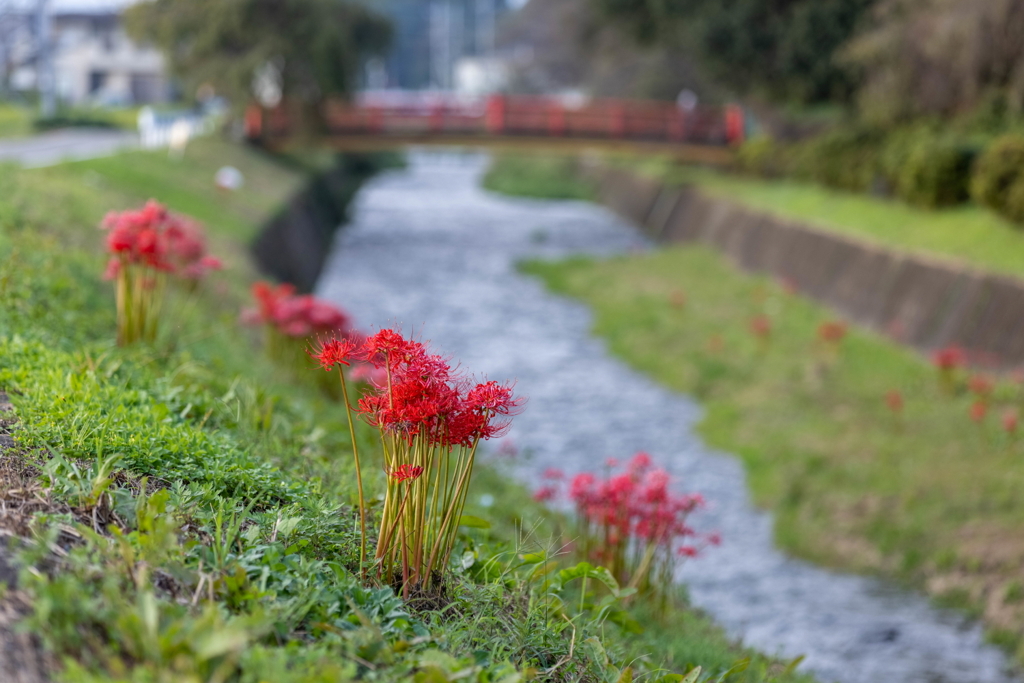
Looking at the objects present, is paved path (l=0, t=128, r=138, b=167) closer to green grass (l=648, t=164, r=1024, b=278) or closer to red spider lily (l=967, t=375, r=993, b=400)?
green grass (l=648, t=164, r=1024, b=278)

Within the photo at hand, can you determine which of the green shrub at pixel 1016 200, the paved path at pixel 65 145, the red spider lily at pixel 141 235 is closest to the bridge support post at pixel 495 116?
the paved path at pixel 65 145

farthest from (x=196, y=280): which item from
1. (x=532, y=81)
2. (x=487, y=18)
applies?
(x=487, y=18)

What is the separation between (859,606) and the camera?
7730mm

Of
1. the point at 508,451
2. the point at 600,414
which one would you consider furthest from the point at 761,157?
the point at 508,451

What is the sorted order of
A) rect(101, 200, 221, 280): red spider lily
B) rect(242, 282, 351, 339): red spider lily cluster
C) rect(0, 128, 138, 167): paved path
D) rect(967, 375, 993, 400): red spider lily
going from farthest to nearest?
rect(0, 128, 138, 167): paved path, rect(967, 375, 993, 400): red spider lily, rect(242, 282, 351, 339): red spider lily cluster, rect(101, 200, 221, 280): red spider lily

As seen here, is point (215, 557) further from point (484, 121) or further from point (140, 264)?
point (484, 121)

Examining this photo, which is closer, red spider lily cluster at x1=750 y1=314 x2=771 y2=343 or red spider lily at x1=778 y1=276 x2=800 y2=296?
red spider lily cluster at x1=750 y1=314 x2=771 y2=343

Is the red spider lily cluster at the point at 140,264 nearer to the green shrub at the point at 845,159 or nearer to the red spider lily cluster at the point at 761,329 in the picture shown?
the red spider lily cluster at the point at 761,329

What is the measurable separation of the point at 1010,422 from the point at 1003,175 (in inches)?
227

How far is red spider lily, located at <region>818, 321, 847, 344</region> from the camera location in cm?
1340

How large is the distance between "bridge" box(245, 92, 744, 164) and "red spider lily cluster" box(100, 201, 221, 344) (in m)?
21.2

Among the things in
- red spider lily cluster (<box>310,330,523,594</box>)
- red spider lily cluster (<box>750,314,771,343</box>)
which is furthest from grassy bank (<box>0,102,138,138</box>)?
red spider lily cluster (<box>310,330,523,594</box>)

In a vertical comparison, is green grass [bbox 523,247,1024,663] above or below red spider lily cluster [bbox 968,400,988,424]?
below

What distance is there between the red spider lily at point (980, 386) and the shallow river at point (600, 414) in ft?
7.78
